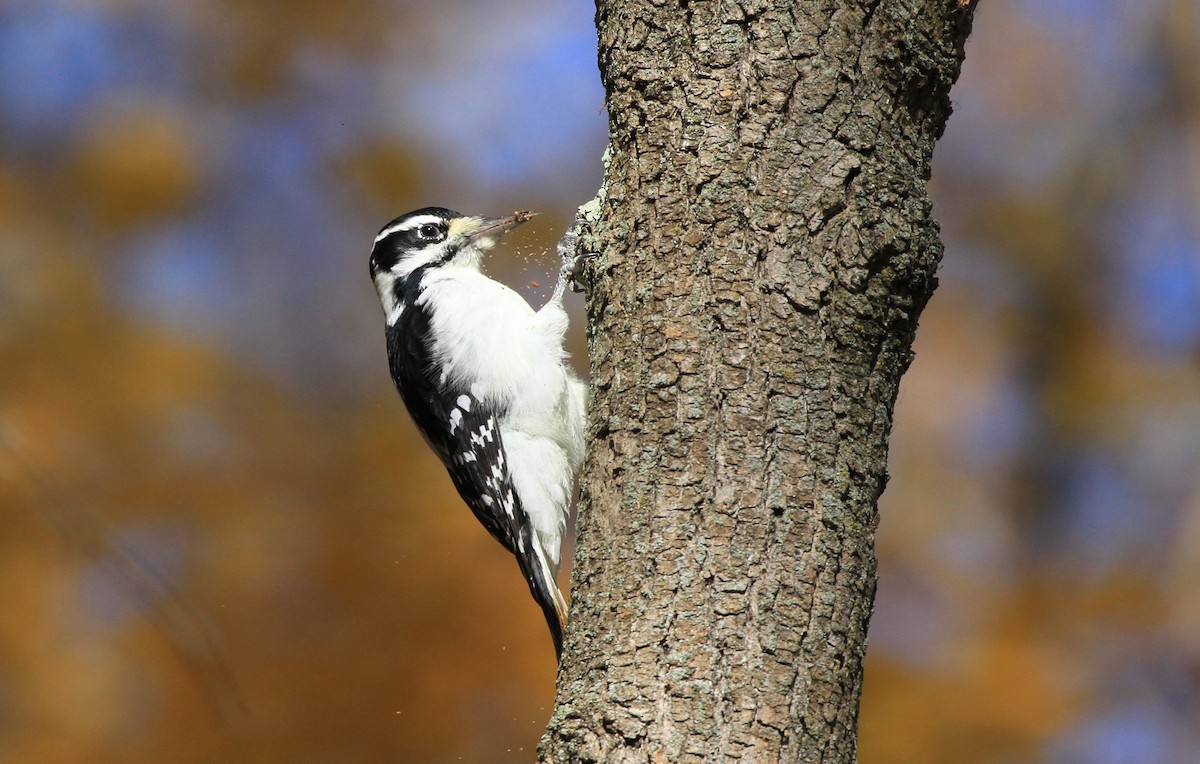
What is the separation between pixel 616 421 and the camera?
6.66ft

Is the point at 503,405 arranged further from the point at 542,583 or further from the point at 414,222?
the point at 414,222

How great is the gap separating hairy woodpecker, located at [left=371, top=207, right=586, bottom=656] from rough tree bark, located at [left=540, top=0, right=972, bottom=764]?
1.38 metres

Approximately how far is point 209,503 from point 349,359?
3.33ft

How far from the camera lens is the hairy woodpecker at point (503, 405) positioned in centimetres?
353

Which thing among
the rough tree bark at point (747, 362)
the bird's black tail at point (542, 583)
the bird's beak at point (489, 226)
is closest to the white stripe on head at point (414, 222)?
the bird's beak at point (489, 226)

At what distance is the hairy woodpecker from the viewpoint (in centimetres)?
353

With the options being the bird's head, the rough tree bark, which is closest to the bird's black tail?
the bird's head

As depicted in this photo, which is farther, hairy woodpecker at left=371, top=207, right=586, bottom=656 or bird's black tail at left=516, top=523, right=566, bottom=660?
hairy woodpecker at left=371, top=207, right=586, bottom=656

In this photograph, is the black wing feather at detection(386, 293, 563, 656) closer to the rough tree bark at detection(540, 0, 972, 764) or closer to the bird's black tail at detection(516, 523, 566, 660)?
the bird's black tail at detection(516, 523, 566, 660)

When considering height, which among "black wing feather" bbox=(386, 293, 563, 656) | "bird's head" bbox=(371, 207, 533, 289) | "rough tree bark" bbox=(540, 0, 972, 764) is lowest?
"rough tree bark" bbox=(540, 0, 972, 764)

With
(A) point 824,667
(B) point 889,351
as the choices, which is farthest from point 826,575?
(B) point 889,351

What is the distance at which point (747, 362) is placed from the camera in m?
1.91

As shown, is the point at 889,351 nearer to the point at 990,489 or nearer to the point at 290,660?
the point at 290,660

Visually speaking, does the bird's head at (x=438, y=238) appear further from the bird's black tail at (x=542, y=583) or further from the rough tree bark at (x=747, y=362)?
the rough tree bark at (x=747, y=362)
